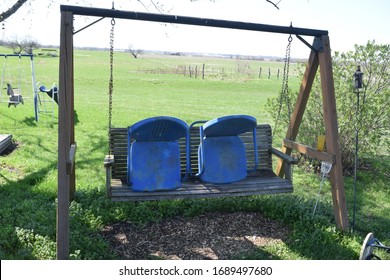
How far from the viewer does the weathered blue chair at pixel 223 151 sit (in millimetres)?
4562

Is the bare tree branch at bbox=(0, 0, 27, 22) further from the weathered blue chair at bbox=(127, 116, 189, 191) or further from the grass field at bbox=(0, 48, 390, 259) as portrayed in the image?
the weathered blue chair at bbox=(127, 116, 189, 191)

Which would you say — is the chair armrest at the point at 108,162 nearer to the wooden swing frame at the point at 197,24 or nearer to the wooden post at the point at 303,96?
the wooden swing frame at the point at 197,24

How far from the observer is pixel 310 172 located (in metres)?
7.02

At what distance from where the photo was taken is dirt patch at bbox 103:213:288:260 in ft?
13.2

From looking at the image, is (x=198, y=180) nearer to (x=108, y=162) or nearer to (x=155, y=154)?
(x=155, y=154)

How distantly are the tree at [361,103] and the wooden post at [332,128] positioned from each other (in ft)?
7.79

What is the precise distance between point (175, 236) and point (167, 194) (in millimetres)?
531

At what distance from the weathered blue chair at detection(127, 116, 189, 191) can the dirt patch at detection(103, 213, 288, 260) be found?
536 millimetres

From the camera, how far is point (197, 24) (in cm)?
421

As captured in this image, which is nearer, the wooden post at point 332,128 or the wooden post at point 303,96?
the wooden post at point 332,128

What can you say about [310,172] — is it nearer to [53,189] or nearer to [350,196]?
[350,196]

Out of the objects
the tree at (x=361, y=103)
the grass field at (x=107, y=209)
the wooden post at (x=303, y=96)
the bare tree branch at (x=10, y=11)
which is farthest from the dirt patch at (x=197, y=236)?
Answer: the bare tree branch at (x=10, y=11)

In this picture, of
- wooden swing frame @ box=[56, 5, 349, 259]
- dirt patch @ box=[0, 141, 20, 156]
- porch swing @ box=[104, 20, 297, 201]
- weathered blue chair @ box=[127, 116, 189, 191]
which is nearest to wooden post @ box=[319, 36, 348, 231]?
wooden swing frame @ box=[56, 5, 349, 259]

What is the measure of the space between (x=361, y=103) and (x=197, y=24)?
12.3ft
